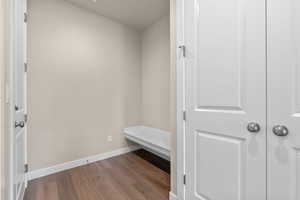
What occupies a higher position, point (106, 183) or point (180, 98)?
point (180, 98)

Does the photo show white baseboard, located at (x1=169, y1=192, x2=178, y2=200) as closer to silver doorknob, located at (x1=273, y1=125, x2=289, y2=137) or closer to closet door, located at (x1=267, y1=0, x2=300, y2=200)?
closet door, located at (x1=267, y1=0, x2=300, y2=200)

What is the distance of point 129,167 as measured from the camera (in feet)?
8.68

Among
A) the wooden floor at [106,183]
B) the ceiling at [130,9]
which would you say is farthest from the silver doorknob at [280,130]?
the ceiling at [130,9]

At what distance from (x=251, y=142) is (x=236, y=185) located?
352mm

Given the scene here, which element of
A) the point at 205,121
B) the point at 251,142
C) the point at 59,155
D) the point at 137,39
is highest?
A: the point at 137,39

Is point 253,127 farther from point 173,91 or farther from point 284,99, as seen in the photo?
point 173,91

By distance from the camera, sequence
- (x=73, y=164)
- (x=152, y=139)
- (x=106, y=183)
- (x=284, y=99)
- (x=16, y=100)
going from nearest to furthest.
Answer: (x=284, y=99) → (x=16, y=100) → (x=106, y=183) → (x=73, y=164) → (x=152, y=139)

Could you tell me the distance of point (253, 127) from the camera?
105 cm

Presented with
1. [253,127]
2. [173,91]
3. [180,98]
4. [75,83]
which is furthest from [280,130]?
[75,83]

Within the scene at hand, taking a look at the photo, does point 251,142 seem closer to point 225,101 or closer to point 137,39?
point 225,101

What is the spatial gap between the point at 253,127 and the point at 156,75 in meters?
2.48

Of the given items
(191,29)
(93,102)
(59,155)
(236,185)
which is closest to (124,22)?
(93,102)

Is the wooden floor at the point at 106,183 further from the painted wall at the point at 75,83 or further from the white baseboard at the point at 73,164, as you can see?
the painted wall at the point at 75,83

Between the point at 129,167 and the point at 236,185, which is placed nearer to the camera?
the point at 236,185
